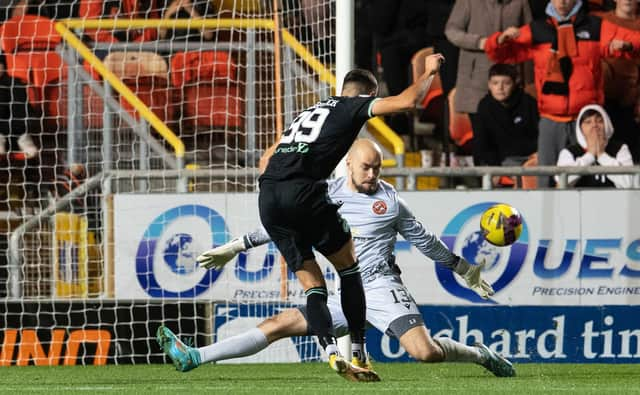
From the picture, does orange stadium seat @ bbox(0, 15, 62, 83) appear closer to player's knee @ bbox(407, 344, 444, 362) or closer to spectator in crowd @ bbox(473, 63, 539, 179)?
spectator in crowd @ bbox(473, 63, 539, 179)

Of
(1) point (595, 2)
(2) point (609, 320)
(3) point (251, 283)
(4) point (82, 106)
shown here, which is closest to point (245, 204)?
(3) point (251, 283)

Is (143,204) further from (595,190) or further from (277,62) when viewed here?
(595,190)

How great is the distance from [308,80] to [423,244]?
3.75 m

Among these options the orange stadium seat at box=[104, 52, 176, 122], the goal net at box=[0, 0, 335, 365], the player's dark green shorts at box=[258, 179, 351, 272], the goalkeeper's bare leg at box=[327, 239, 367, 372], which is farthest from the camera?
the orange stadium seat at box=[104, 52, 176, 122]

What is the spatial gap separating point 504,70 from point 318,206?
5420 mm

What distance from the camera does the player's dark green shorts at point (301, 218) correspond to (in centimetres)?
730

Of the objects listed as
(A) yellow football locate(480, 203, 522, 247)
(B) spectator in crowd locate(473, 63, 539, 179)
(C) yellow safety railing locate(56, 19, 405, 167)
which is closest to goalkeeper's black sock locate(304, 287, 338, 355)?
(A) yellow football locate(480, 203, 522, 247)

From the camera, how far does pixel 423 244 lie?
8.34 m

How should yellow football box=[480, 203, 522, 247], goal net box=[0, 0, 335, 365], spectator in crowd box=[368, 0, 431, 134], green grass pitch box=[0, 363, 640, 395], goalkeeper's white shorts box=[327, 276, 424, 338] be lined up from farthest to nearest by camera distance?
spectator in crowd box=[368, 0, 431, 134] < goal net box=[0, 0, 335, 365] < yellow football box=[480, 203, 522, 247] < goalkeeper's white shorts box=[327, 276, 424, 338] < green grass pitch box=[0, 363, 640, 395]

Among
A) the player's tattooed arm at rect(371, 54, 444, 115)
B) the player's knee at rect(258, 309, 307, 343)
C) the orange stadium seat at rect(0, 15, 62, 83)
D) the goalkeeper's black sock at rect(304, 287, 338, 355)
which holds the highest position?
the orange stadium seat at rect(0, 15, 62, 83)

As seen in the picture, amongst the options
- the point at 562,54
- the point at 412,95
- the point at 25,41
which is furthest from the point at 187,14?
the point at 412,95

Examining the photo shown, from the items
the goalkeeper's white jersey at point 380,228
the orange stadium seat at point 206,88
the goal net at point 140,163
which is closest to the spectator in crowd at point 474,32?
the goal net at point 140,163

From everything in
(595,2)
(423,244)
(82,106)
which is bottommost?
(423,244)

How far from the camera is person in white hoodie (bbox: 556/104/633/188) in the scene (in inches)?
465
